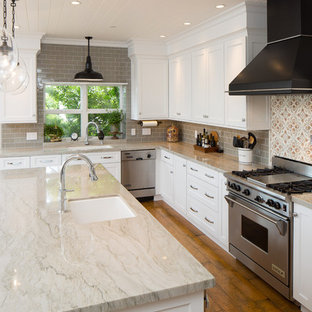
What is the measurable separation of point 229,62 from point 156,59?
2051 millimetres

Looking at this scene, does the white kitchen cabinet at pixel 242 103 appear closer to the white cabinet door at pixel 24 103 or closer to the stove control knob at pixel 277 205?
the stove control knob at pixel 277 205

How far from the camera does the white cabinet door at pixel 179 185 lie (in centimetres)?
489

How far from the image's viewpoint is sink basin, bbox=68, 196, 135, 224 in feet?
8.49

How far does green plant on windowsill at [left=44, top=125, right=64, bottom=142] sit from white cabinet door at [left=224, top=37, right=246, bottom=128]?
9.56 feet

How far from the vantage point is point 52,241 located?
1827 mm

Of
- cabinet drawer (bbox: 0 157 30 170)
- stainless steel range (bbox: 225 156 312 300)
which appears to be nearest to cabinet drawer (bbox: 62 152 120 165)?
cabinet drawer (bbox: 0 157 30 170)

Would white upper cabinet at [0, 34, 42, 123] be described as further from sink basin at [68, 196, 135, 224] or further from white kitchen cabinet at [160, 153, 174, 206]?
sink basin at [68, 196, 135, 224]

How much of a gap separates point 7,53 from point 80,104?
4.19 meters

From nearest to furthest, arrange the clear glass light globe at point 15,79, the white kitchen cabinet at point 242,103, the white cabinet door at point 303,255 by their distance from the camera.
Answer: the clear glass light globe at point 15,79 < the white cabinet door at point 303,255 < the white kitchen cabinet at point 242,103

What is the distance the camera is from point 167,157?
5465 millimetres

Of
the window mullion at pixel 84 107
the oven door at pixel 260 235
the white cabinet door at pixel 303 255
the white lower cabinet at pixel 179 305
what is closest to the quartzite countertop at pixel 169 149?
the window mullion at pixel 84 107

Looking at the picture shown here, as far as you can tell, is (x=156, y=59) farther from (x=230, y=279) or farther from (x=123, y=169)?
(x=230, y=279)

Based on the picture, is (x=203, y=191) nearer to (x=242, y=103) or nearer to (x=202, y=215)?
(x=202, y=215)

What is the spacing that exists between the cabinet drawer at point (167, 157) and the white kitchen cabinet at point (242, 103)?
1414 mm
